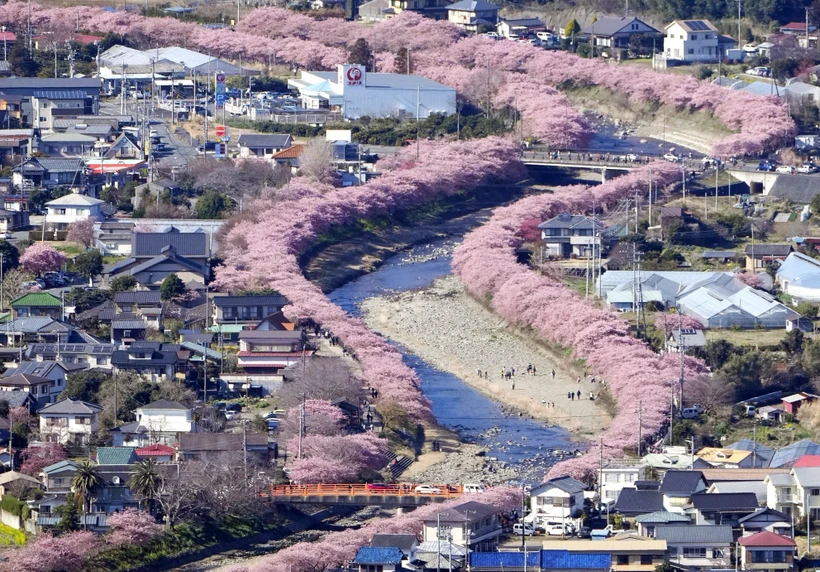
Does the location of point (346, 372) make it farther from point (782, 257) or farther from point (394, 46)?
point (394, 46)

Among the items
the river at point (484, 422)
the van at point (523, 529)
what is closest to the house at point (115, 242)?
the river at point (484, 422)

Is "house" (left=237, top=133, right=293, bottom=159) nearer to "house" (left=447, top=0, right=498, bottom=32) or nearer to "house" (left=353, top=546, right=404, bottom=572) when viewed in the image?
"house" (left=447, top=0, right=498, bottom=32)

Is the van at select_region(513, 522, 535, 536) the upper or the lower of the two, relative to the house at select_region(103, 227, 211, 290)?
lower

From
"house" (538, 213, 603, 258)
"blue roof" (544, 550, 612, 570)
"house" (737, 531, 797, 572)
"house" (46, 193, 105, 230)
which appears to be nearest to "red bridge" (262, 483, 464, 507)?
"blue roof" (544, 550, 612, 570)

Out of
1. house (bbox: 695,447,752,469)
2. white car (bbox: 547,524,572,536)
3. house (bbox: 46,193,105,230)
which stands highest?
house (bbox: 46,193,105,230)

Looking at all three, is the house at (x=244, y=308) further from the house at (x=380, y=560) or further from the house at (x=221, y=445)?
the house at (x=380, y=560)

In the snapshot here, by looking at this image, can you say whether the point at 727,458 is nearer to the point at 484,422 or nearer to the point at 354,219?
the point at 484,422
